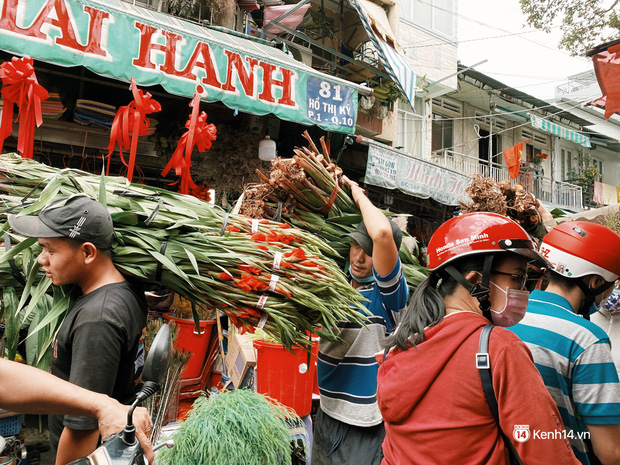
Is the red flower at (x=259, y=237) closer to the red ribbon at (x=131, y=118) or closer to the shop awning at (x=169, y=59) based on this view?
the red ribbon at (x=131, y=118)

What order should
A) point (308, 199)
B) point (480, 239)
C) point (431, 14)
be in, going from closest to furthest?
1. point (480, 239)
2. point (308, 199)
3. point (431, 14)

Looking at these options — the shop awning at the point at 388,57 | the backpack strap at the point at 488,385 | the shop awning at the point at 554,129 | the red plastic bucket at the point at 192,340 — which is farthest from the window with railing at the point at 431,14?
the backpack strap at the point at 488,385

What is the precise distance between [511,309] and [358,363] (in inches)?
43.5

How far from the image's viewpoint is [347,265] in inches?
118

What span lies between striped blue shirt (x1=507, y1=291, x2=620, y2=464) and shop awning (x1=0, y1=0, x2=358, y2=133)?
15.2 ft

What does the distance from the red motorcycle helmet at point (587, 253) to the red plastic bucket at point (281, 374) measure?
1804mm

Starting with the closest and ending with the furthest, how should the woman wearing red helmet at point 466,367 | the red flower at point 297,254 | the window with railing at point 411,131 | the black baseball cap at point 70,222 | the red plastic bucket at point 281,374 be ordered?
the woman wearing red helmet at point 466,367, the black baseball cap at point 70,222, the red flower at point 297,254, the red plastic bucket at point 281,374, the window with railing at point 411,131

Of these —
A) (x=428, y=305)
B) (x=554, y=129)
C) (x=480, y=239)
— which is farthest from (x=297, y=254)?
(x=554, y=129)

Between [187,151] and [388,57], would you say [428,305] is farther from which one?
[388,57]

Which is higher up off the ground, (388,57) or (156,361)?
(388,57)

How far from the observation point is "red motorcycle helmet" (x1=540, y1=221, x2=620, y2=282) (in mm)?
2021

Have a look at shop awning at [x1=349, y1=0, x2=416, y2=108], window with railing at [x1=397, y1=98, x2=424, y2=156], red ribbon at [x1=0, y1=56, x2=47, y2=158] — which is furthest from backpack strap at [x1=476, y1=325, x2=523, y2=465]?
window with railing at [x1=397, y1=98, x2=424, y2=156]

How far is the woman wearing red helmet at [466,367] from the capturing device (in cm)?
123

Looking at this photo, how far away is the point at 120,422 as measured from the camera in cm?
130
